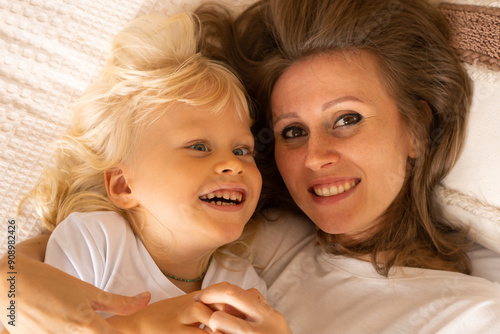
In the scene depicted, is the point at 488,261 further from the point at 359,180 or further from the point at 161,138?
the point at 161,138

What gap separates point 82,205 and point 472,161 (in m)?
1.22

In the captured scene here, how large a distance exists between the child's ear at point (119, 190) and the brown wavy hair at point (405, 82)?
21.3 inches

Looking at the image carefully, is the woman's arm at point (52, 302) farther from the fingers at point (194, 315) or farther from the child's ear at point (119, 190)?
the child's ear at point (119, 190)

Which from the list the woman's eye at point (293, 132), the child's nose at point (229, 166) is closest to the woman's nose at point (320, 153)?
the woman's eye at point (293, 132)

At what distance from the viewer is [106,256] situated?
1270 millimetres

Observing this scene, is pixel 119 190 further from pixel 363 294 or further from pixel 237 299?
pixel 363 294

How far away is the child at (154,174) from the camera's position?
126 centimetres

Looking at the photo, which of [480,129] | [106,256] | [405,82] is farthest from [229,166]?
[480,129]

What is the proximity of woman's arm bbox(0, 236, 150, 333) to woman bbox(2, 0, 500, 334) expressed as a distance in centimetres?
63

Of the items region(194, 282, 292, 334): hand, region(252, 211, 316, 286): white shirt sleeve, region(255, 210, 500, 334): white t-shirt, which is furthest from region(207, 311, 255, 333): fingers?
region(252, 211, 316, 286): white shirt sleeve

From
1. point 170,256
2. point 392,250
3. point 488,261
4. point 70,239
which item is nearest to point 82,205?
point 70,239

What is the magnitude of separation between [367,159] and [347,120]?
136 millimetres

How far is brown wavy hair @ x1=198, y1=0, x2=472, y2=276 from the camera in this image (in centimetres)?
144

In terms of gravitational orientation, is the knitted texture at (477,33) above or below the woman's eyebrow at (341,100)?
above
